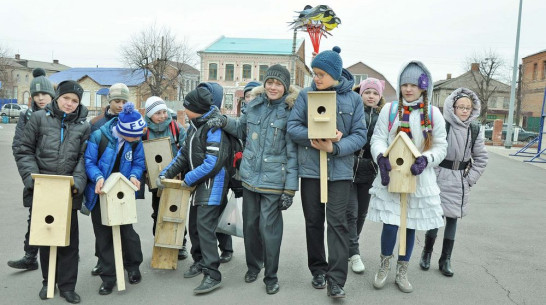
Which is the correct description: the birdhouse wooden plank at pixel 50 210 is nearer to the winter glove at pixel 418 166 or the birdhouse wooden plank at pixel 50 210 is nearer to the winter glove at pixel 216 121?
the winter glove at pixel 216 121

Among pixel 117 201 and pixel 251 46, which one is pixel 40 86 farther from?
pixel 251 46

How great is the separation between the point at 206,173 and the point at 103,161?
3.08 feet

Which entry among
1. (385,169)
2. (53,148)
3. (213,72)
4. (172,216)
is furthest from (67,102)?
(213,72)

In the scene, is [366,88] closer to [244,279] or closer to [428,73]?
[428,73]

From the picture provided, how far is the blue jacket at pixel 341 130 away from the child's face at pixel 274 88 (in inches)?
7.8

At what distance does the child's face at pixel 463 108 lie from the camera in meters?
4.30

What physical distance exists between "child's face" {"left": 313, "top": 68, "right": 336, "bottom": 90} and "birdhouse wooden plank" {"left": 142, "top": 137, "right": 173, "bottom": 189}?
172 centimetres

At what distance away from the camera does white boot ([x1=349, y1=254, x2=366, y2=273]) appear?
4441 mm

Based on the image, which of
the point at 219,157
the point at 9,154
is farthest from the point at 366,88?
the point at 9,154

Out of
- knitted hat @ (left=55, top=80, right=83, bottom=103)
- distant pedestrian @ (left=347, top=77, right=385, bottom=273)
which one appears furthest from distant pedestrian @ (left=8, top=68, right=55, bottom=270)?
distant pedestrian @ (left=347, top=77, right=385, bottom=273)

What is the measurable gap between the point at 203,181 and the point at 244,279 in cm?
107

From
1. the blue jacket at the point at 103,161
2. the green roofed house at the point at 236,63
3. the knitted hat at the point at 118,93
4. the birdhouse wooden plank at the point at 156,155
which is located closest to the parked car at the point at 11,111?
the green roofed house at the point at 236,63

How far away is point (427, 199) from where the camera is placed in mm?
3938

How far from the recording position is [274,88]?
3.92 m
